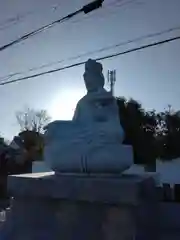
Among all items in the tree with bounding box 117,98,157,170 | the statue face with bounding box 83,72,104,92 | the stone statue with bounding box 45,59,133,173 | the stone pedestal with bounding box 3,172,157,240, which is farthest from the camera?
the tree with bounding box 117,98,157,170

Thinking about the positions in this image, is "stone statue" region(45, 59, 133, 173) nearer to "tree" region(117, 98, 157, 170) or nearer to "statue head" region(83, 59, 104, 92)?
"statue head" region(83, 59, 104, 92)

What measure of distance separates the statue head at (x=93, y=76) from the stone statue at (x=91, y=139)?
11 mm

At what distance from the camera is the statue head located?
13.9ft

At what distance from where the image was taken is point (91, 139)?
12.7 feet

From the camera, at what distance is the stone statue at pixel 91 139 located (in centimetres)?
375

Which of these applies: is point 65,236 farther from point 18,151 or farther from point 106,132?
point 18,151

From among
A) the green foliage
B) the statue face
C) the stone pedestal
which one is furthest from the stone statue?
the green foliage

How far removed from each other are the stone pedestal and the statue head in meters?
1.07

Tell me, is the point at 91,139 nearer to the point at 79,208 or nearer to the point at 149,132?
the point at 79,208

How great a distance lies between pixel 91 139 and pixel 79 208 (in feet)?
2.43

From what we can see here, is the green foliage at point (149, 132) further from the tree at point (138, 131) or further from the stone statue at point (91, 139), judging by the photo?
the stone statue at point (91, 139)

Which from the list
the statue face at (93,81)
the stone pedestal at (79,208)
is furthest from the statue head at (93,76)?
the stone pedestal at (79,208)

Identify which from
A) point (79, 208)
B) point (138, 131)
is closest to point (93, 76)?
point (79, 208)

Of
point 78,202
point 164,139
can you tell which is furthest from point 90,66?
point 164,139
